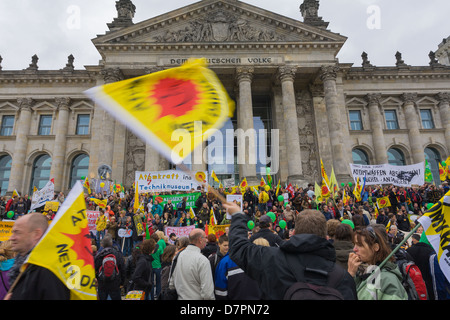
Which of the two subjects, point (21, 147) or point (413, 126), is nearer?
point (21, 147)

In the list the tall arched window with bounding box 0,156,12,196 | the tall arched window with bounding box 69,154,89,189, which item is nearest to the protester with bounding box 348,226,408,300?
the tall arched window with bounding box 69,154,89,189

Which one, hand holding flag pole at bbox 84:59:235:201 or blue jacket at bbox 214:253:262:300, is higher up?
hand holding flag pole at bbox 84:59:235:201

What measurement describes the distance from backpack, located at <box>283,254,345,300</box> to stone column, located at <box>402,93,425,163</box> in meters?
32.8

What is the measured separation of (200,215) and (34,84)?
88.7 feet

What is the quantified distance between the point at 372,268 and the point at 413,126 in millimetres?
33438

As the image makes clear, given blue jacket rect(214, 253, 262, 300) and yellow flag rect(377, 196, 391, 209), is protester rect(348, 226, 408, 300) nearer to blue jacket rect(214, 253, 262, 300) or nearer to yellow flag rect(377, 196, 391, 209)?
blue jacket rect(214, 253, 262, 300)

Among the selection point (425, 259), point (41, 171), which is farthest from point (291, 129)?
point (41, 171)

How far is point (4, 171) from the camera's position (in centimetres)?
2983

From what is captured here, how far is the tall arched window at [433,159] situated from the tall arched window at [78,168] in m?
34.4

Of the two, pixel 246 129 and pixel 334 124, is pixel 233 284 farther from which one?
pixel 334 124

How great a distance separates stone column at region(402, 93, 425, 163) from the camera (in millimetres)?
29656
